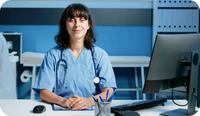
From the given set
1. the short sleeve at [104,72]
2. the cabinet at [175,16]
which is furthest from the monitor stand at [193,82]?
the cabinet at [175,16]

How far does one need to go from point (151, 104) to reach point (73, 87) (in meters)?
0.54

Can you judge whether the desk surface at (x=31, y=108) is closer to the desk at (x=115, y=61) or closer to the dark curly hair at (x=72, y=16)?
the dark curly hair at (x=72, y=16)

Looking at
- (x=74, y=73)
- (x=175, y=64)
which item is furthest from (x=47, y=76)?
(x=175, y=64)

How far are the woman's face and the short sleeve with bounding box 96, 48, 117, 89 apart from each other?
0.16 m

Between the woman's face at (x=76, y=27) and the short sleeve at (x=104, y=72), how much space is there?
0.16 m

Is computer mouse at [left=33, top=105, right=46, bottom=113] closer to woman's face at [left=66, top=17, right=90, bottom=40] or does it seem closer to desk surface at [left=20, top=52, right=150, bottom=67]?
woman's face at [left=66, top=17, right=90, bottom=40]

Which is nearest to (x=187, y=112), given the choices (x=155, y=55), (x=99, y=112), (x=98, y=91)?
(x=155, y=55)

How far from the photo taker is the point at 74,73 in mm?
2104

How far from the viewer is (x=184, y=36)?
1586 millimetres

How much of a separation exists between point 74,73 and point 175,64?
709mm

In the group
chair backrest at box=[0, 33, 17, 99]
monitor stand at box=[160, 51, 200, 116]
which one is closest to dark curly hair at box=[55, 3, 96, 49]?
chair backrest at box=[0, 33, 17, 99]

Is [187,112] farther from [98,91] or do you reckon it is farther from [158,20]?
[158,20]

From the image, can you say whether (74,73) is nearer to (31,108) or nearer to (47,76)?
(47,76)

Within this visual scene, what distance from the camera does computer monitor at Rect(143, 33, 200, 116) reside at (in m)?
1.55
